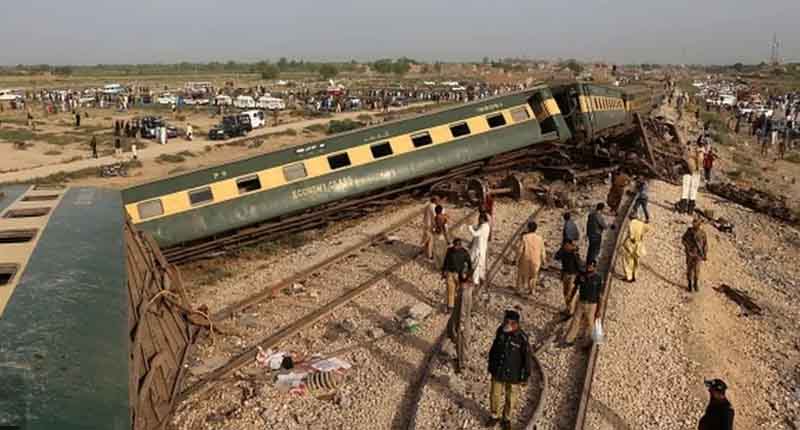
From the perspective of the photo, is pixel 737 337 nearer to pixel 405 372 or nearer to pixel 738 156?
pixel 405 372

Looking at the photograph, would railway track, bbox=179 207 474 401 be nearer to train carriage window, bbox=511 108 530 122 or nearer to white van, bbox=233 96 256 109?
train carriage window, bbox=511 108 530 122

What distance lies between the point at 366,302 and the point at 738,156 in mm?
31030

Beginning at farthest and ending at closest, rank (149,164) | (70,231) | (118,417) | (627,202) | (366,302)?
(149,164), (627,202), (366,302), (70,231), (118,417)

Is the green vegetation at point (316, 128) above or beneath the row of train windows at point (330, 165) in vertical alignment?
beneath

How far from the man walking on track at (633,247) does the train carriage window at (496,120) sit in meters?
7.27

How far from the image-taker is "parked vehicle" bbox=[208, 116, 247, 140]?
4378cm

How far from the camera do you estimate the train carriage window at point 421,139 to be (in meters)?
17.4

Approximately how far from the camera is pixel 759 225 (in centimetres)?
1947

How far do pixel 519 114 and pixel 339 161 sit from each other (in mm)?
6413

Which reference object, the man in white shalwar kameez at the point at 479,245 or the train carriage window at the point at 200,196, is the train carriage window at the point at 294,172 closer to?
the train carriage window at the point at 200,196

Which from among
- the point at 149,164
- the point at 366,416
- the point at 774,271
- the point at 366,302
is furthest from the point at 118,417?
the point at 149,164

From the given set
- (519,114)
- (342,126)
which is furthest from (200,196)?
(342,126)

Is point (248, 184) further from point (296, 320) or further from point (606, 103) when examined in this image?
point (606, 103)

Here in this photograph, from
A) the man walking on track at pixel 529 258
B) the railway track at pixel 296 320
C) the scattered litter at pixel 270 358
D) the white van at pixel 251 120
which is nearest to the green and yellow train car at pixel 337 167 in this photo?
the railway track at pixel 296 320
